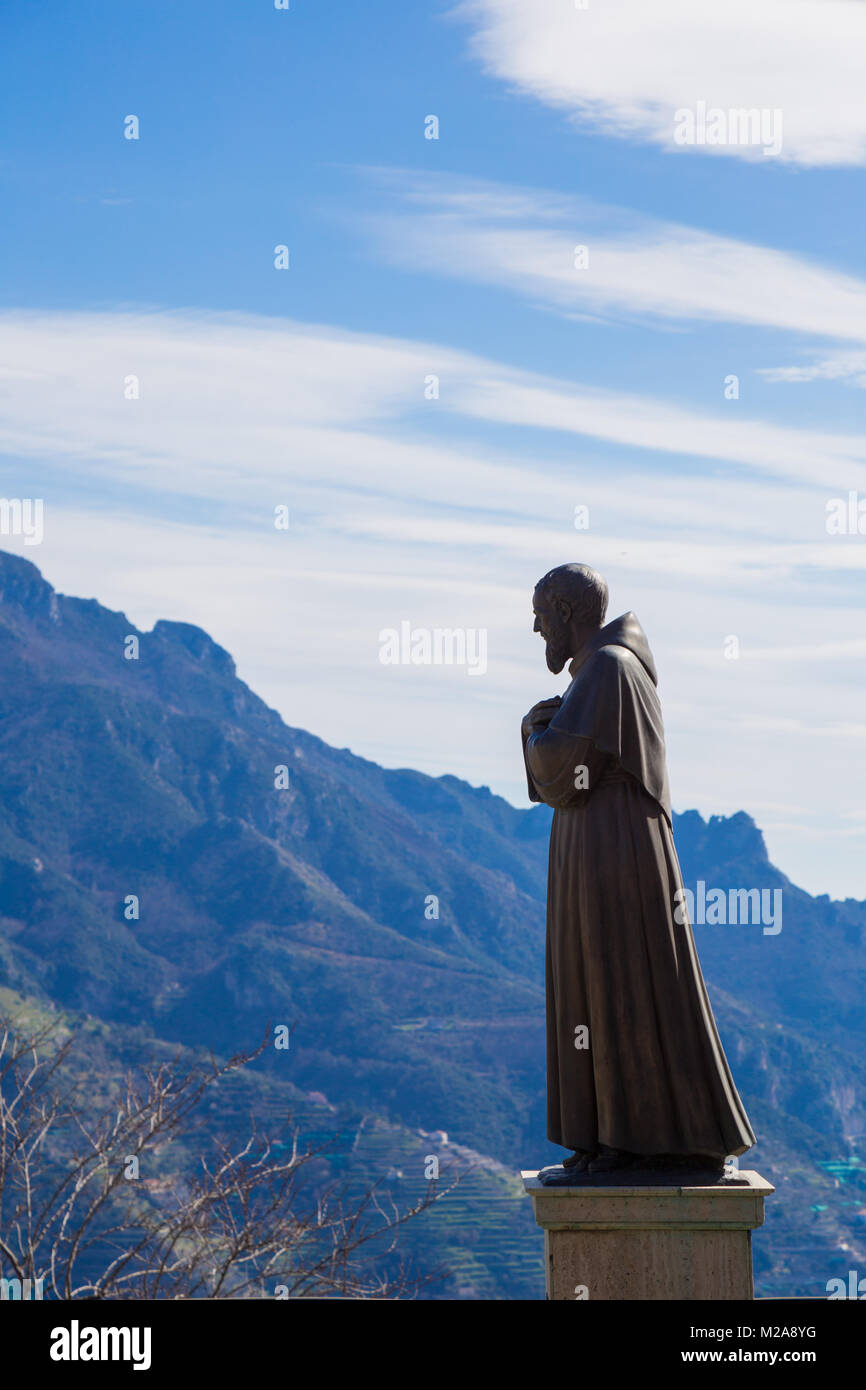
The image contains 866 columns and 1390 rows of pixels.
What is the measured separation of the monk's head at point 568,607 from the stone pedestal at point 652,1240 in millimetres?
2499

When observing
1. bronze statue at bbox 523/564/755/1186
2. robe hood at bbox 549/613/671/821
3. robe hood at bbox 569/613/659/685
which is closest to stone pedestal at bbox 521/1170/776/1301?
bronze statue at bbox 523/564/755/1186

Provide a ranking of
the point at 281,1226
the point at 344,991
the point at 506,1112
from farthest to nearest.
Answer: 1. the point at 344,991
2. the point at 506,1112
3. the point at 281,1226

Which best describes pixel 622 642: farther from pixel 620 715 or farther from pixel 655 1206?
pixel 655 1206

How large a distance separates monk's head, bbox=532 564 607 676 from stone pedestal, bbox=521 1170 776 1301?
2.50 m

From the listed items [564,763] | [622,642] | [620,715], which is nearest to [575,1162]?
[564,763]

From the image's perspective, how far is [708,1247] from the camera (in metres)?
6.93

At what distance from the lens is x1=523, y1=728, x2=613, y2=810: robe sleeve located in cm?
735

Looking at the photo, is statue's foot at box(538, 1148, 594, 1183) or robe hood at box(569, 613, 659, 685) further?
robe hood at box(569, 613, 659, 685)

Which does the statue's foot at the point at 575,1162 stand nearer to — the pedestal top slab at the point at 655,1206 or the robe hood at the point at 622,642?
the pedestal top slab at the point at 655,1206

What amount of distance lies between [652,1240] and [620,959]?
1.19m

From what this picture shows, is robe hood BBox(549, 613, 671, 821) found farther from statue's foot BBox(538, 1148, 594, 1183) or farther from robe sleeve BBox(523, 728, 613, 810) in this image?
statue's foot BBox(538, 1148, 594, 1183)
